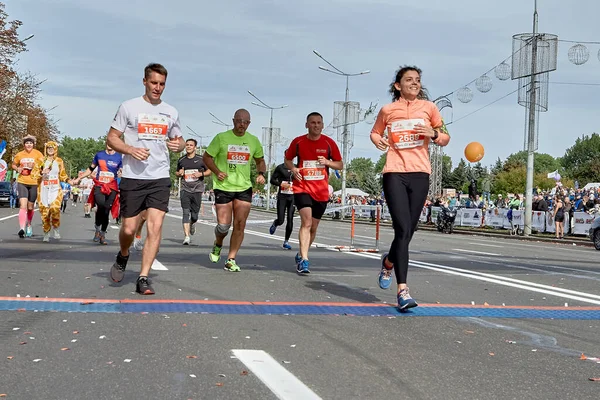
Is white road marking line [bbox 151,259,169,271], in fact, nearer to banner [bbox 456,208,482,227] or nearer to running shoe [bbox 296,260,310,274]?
running shoe [bbox 296,260,310,274]

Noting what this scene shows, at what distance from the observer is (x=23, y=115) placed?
5731cm

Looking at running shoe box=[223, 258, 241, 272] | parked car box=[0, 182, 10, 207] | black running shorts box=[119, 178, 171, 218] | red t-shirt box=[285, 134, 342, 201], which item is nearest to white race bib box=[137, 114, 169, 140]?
black running shorts box=[119, 178, 171, 218]

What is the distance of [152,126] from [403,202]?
7.69 ft

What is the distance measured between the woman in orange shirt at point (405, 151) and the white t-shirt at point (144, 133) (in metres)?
1.90

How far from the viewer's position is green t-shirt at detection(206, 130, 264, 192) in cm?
939

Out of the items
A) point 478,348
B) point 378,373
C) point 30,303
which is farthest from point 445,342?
point 30,303

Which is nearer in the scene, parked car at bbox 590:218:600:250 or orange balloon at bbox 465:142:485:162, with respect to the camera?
parked car at bbox 590:218:600:250

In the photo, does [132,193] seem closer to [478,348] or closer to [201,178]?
[478,348]

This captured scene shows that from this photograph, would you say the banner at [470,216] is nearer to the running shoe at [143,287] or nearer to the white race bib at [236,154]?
the white race bib at [236,154]

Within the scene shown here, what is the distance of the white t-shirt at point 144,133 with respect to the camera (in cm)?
714

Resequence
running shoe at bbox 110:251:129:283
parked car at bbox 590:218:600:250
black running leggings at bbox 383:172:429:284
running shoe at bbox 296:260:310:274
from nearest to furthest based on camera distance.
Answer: black running leggings at bbox 383:172:429:284, running shoe at bbox 110:251:129:283, running shoe at bbox 296:260:310:274, parked car at bbox 590:218:600:250

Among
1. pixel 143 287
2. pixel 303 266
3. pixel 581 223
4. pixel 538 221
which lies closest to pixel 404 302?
pixel 143 287

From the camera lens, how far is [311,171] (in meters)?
9.62

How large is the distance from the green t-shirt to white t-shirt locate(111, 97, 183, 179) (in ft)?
7.07
